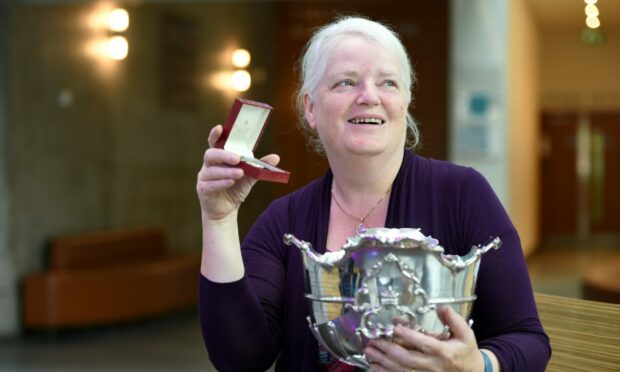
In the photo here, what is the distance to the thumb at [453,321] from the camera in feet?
3.78

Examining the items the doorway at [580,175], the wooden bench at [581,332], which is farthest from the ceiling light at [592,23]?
the wooden bench at [581,332]

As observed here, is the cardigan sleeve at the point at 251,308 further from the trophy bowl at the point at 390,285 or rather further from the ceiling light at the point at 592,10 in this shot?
the ceiling light at the point at 592,10

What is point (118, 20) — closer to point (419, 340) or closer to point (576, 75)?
point (419, 340)

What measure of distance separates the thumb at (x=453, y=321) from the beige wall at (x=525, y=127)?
7.06 m

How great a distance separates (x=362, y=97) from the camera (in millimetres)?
1480

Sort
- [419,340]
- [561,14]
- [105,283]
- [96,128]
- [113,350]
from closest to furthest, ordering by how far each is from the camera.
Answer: [419,340], [113,350], [105,283], [96,128], [561,14]

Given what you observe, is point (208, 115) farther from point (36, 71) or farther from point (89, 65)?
point (36, 71)

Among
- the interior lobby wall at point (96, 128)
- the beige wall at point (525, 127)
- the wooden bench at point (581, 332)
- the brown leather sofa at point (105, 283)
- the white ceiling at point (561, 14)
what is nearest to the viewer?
the wooden bench at point (581, 332)

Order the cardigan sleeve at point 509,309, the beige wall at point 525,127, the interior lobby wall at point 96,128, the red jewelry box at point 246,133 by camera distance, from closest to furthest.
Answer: the red jewelry box at point 246,133 → the cardigan sleeve at point 509,309 → the interior lobby wall at point 96,128 → the beige wall at point 525,127

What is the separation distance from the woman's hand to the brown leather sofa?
6053mm

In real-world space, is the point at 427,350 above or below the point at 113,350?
above

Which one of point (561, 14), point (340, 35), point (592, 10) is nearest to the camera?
point (340, 35)

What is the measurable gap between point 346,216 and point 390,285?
0.48m

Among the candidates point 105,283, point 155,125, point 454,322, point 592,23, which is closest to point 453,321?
point 454,322
